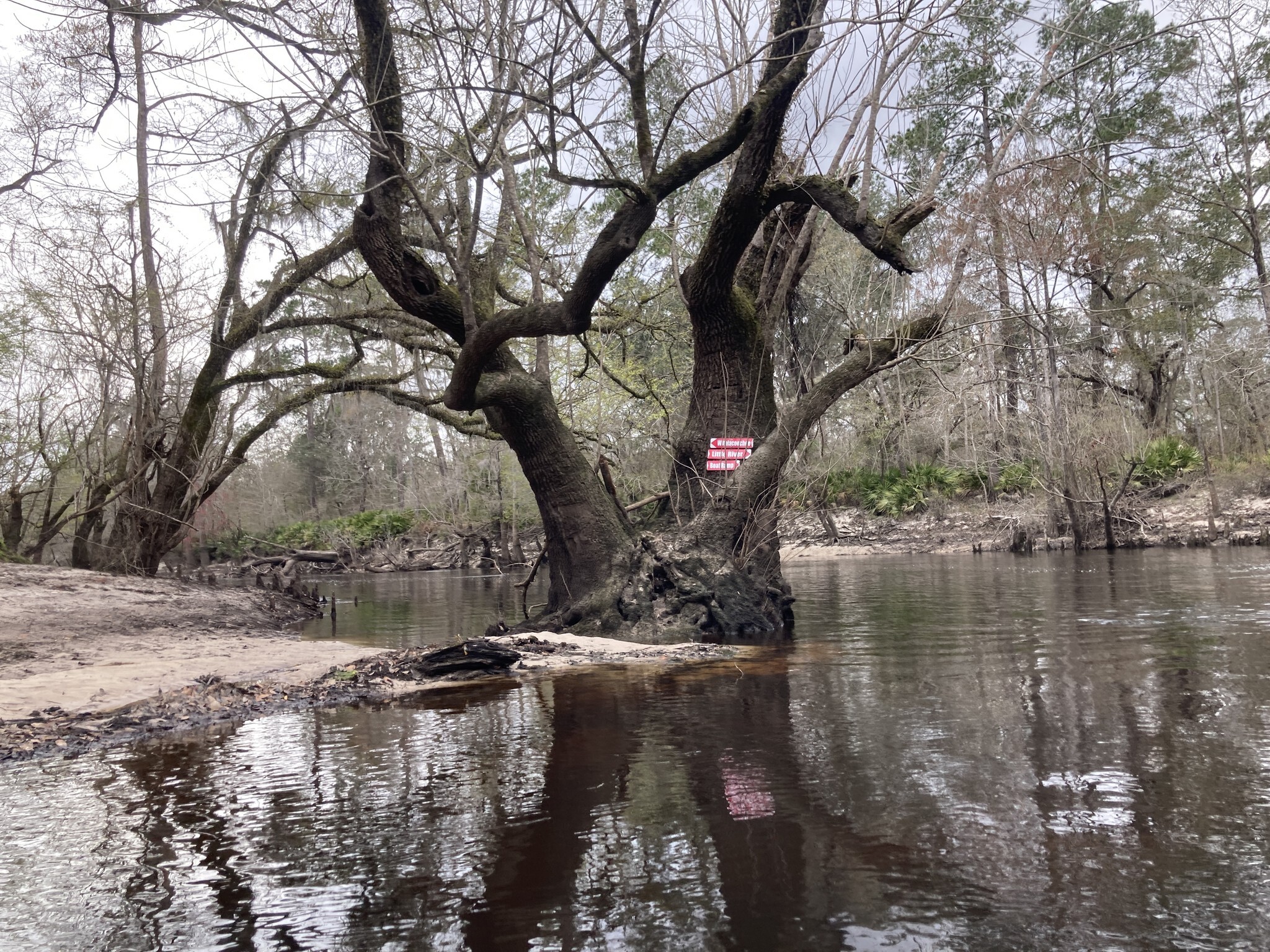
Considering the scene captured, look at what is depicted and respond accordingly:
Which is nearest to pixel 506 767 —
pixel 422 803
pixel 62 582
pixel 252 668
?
pixel 422 803

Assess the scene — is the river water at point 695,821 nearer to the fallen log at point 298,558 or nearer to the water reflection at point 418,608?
the water reflection at point 418,608

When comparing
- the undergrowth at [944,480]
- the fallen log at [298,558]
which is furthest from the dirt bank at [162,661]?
the undergrowth at [944,480]

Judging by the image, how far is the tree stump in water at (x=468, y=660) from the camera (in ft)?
24.1

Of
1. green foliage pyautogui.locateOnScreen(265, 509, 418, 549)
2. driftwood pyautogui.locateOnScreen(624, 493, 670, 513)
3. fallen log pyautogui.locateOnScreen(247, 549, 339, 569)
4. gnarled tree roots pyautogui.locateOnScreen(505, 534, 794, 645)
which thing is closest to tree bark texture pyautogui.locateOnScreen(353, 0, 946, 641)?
gnarled tree roots pyautogui.locateOnScreen(505, 534, 794, 645)

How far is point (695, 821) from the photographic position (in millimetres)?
3416

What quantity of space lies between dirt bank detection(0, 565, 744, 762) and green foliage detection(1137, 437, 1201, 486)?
2109cm

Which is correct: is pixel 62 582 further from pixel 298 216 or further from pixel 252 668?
pixel 298 216

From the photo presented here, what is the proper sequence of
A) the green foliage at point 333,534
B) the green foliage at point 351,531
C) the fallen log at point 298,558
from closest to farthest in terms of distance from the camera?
the fallen log at point 298,558 → the green foliage at point 333,534 → the green foliage at point 351,531

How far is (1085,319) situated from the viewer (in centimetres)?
2597

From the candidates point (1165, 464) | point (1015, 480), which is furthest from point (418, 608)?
point (1165, 464)

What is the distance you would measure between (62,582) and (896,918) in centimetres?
1142

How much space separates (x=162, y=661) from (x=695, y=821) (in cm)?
641

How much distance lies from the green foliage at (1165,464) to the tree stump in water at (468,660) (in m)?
22.7

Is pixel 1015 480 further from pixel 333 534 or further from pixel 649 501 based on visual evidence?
pixel 333 534
